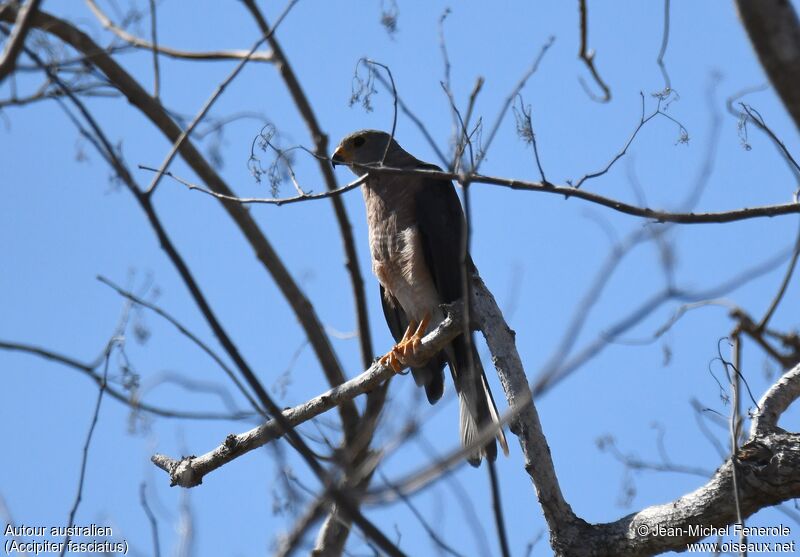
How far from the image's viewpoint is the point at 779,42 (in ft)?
5.16

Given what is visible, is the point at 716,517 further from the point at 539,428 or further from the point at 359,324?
the point at 359,324

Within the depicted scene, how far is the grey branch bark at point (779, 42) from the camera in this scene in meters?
1.56

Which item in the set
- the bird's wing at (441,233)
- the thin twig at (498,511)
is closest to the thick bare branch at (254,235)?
the bird's wing at (441,233)

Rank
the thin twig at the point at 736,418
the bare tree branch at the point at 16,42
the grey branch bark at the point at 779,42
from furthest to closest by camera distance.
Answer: the thin twig at the point at 736,418
the bare tree branch at the point at 16,42
the grey branch bark at the point at 779,42

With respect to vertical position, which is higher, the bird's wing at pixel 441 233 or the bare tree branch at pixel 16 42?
the bird's wing at pixel 441 233

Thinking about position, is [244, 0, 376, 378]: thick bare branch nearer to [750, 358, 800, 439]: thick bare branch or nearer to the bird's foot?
the bird's foot

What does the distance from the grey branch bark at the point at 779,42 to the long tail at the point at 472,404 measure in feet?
9.06

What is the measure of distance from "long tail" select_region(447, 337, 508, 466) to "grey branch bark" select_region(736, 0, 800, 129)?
2762 mm

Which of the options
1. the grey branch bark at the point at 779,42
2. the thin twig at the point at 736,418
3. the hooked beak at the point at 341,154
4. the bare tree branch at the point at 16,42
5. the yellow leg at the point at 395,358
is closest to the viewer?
the grey branch bark at the point at 779,42

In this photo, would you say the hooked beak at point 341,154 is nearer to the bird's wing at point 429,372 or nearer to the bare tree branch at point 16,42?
the bird's wing at point 429,372

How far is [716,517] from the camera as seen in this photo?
3.17 meters

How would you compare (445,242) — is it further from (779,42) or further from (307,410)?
(779,42)

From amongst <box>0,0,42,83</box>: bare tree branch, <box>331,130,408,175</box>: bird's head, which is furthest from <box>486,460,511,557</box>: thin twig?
<box>331,130,408,175</box>: bird's head

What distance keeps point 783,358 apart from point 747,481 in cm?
44
